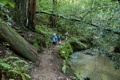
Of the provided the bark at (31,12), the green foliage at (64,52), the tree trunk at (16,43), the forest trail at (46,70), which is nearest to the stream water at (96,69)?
the green foliage at (64,52)

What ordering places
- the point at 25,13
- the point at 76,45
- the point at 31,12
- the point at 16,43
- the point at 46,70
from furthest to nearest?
1. the point at 76,45
2. the point at 31,12
3. the point at 25,13
4. the point at 46,70
5. the point at 16,43

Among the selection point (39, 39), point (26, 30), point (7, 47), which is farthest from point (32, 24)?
point (7, 47)

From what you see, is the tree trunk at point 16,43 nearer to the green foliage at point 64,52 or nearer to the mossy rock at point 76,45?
the green foliage at point 64,52

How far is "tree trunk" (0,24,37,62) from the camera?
7.04 metres

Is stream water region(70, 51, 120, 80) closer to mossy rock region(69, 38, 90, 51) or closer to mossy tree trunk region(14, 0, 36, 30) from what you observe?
mossy rock region(69, 38, 90, 51)

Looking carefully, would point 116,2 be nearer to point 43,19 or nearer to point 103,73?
point 103,73

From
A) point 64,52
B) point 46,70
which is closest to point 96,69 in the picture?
point 64,52

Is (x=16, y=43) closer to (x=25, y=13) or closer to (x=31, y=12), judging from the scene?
(x=25, y=13)

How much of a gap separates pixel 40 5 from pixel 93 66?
8189 millimetres

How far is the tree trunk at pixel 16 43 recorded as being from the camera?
7.04 meters

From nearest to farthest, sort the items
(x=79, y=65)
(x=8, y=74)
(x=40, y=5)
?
(x=8, y=74) < (x=79, y=65) < (x=40, y=5)

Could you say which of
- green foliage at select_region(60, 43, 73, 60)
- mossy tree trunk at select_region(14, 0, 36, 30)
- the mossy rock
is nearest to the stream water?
green foliage at select_region(60, 43, 73, 60)

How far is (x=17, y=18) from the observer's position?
11023 mm

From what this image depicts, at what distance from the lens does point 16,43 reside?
7.57 metres
